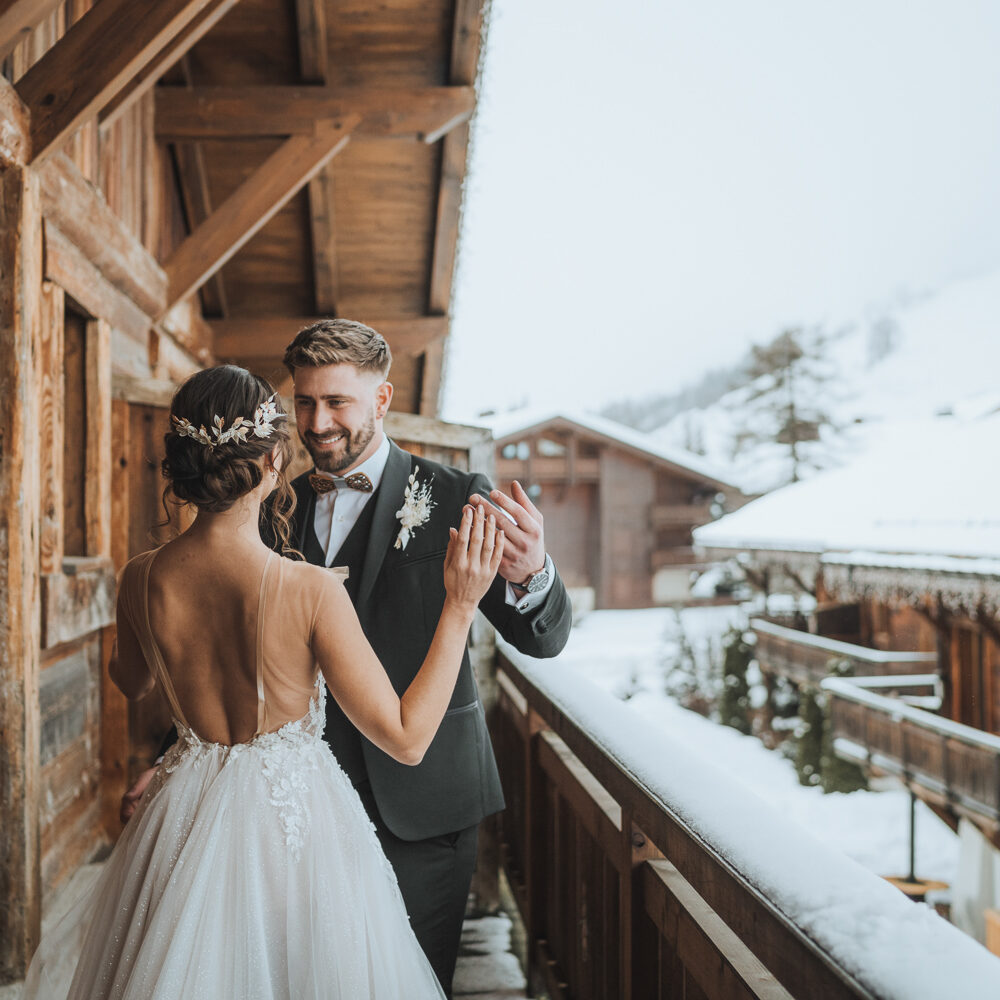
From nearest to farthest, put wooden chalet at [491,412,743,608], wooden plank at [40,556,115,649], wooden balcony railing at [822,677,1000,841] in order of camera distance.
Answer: wooden plank at [40,556,115,649] < wooden balcony railing at [822,677,1000,841] < wooden chalet at [491,412,743,608]

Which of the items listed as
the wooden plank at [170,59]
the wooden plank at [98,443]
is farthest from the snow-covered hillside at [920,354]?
the wooden plank at [98,443]

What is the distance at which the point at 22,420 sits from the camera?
105 inches

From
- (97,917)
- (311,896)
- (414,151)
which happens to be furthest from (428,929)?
(414,151)

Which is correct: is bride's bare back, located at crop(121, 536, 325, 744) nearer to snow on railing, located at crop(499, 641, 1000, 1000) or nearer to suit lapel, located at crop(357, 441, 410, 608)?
suit lapel, located at crop(357, 441, 410, 608)

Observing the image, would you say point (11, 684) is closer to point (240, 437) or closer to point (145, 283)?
point (240, 437)

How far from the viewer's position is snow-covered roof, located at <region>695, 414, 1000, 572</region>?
8.99m

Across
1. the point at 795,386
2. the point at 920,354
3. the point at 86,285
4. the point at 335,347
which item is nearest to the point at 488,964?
the point at 335,347

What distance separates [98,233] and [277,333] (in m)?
3.22

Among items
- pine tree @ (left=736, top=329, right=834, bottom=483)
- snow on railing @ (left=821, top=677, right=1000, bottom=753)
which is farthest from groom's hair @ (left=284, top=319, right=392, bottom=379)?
pine tree @ (left=736, top=329, right=834, bottom=483)

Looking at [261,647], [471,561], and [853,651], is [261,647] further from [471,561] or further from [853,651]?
[853,651]

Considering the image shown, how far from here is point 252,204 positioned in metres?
4.77

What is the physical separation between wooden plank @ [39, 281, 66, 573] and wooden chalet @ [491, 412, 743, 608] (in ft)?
66.1

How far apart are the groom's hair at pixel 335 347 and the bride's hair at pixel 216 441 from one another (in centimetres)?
29

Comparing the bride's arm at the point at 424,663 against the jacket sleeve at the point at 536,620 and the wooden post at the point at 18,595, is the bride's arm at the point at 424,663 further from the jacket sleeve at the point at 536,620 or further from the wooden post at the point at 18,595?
the wooden post at the point at 18,595
